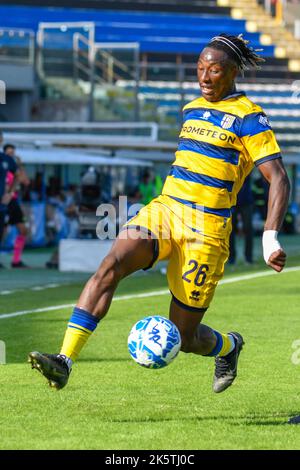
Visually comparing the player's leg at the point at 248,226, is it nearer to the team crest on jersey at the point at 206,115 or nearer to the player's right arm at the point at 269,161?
the team crest on jersey at the point at 206,115

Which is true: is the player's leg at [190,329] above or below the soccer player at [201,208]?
below

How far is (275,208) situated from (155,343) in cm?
108

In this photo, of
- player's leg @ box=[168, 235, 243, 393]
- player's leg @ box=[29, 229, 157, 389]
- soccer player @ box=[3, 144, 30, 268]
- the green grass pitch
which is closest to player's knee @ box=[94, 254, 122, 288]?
player's leg @ box=[29, 229, 157, 389]

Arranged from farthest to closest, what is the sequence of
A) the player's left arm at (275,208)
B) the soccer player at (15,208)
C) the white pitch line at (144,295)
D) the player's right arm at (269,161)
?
the soccer player at (15,208), the white pitch line at (144,295), the player's right arm at (269,161), the player's left arm at (275,208)

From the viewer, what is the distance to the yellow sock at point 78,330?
688 cm

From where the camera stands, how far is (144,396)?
25.8ft

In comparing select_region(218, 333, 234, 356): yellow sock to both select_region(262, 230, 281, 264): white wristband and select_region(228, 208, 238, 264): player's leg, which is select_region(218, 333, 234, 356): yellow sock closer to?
select_region(262, 230, 281, 264): white wristband

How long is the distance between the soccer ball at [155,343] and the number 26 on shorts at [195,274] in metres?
0.31

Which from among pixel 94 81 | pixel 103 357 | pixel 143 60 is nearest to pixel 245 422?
pixel 103 357

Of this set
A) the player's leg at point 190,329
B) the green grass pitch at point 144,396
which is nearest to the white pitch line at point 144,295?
the green grass pitch at point 144,396

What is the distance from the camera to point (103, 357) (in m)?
9.89

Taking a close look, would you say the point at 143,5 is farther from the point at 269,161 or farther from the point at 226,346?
the point at 269,161

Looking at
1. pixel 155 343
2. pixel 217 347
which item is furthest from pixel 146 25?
pixel 155 343
